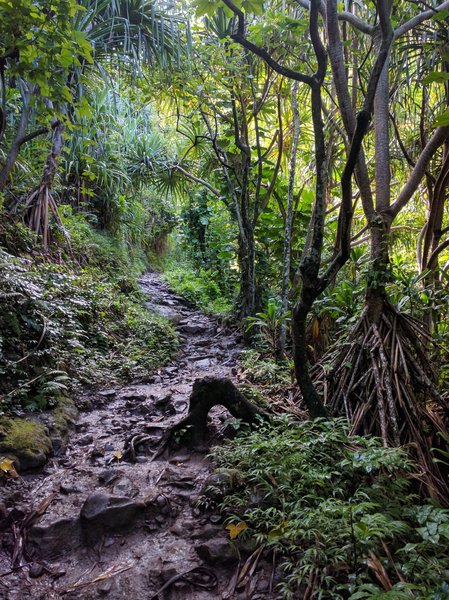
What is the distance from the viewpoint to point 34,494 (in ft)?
7.40

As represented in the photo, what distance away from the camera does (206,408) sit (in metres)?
2.80

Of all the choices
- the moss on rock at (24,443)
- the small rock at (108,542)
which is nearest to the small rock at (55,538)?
the small rock at (108,542)

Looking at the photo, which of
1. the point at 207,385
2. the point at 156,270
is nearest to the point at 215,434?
the point at 207,385

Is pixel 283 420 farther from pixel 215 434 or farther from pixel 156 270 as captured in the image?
pixel 156 270

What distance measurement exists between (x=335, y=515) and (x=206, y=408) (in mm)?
1198

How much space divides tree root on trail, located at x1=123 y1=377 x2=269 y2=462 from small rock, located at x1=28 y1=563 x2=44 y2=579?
0.93m

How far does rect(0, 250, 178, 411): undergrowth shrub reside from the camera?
3.03 metres

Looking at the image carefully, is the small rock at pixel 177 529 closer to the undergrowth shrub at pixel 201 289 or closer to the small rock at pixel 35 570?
the small rock at pixel 35 570

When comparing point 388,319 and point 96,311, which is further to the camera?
point 96,311

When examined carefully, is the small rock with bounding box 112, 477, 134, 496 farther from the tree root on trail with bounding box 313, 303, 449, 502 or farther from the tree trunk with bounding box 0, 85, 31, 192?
the tree trunk with bounding box 0, 85, 31, 192

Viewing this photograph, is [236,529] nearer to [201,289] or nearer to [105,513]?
[105,513]

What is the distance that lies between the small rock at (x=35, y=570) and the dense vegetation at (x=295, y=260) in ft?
Answer: 2.92

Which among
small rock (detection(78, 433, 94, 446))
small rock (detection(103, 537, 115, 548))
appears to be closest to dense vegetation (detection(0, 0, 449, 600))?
small rock (detection(78, 433, 94, 446))

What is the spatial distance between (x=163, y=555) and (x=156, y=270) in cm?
905
